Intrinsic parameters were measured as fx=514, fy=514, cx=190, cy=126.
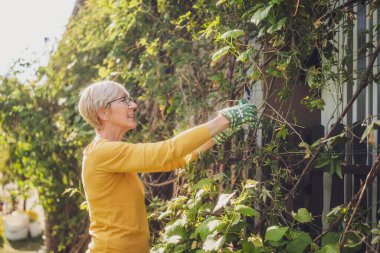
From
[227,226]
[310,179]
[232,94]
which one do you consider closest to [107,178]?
[227,226]

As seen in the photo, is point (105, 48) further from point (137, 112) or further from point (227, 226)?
point (227, 226)

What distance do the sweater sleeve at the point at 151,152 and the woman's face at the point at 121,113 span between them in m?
0.19

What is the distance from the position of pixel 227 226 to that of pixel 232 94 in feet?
3.83

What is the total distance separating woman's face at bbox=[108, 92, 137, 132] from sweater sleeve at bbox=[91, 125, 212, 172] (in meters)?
0.19

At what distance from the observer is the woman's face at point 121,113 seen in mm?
2619

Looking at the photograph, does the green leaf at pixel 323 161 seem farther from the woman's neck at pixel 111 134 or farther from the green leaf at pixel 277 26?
the woman's neck at pixel 111 134

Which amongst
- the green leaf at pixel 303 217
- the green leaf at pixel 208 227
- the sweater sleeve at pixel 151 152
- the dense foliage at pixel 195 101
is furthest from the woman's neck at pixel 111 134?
the green leaf at pixel 303 217

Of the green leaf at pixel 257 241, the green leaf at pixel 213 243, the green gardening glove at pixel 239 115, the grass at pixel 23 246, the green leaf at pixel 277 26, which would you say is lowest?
the grass at pixel 23 246

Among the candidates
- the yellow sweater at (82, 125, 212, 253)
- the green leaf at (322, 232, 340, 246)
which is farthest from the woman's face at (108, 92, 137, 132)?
the green leaf at (322, 232, 340, 246)

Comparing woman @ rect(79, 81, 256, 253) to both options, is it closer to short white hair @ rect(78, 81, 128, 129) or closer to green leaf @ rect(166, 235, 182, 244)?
short white hair @ rect(78, 81, 128, 129)

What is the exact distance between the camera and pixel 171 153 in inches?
89.7

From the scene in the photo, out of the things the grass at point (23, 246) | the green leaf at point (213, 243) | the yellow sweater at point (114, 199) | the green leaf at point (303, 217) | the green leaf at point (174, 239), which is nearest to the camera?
the green leaf at point (213, 243)

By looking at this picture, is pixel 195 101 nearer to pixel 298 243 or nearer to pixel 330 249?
pixel 298 243

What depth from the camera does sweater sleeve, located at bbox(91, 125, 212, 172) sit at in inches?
90.1
